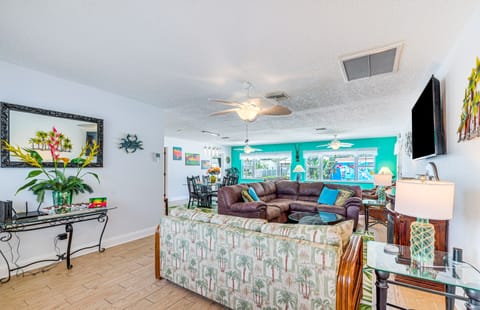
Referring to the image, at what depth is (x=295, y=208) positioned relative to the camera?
5.14 m

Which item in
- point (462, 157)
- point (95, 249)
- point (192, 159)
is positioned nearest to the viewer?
point (462, 157)

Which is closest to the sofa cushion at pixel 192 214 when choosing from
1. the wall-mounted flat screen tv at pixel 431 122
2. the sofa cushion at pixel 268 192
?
the wall-mounted flat screen tv at pixel 431 122

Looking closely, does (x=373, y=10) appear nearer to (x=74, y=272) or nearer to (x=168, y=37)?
(x=168, y=37)

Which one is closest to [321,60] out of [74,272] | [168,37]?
[168,37]

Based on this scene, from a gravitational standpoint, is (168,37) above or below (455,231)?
above

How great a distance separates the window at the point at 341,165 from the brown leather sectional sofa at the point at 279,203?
150 inches

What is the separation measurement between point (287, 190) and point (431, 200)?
15.0ft

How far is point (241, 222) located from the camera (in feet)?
6.71

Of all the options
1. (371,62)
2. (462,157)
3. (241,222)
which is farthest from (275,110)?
(462,157)

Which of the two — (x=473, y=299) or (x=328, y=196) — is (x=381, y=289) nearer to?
(x=473, y=299)

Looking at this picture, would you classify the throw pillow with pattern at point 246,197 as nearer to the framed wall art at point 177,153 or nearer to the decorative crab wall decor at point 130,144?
the decorative crab wall decor at point 130,144

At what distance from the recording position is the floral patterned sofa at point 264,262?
1534mm

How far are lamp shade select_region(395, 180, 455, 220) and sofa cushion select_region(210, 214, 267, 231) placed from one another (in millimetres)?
1137

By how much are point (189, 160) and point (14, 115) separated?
6796 millimetres
